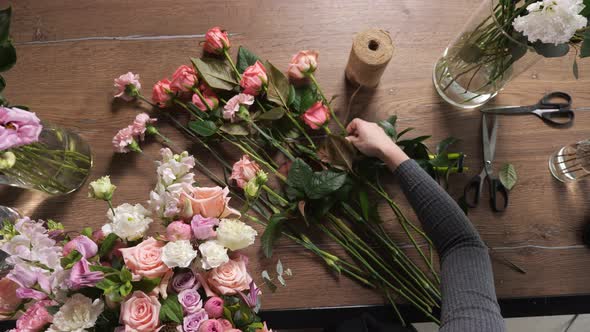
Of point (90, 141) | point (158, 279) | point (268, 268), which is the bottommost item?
point (268, 268)

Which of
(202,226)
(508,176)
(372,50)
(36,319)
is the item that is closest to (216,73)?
(372,50)

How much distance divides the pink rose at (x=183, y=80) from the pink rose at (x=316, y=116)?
9.6 inches

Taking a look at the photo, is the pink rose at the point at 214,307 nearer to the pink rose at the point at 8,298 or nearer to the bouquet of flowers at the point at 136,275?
the bouquet of flowers at the point at 136,275

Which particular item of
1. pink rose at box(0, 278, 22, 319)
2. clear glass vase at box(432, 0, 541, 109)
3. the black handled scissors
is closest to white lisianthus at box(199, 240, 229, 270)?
pink rose at box(0, 278, 22, 319)

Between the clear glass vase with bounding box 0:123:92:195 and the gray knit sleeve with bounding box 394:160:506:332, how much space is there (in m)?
Answer: 0.64

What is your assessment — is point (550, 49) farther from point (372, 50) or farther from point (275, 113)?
point (275, 113)

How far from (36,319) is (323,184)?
480 mm

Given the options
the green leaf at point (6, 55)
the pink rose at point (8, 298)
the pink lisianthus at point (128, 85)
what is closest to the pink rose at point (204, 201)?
the pink rose at point (8, 298)

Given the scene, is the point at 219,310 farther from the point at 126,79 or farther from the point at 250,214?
the point at 126,79

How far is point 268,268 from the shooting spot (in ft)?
2.53

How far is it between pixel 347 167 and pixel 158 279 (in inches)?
16.5

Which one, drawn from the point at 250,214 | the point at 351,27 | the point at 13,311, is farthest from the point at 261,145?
the point at 13,311

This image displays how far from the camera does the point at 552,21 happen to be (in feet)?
1.79

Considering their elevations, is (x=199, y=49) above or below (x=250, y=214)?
above
